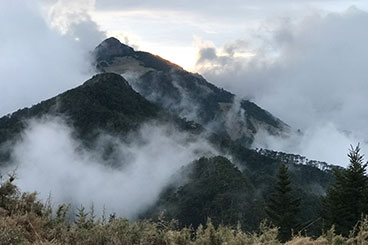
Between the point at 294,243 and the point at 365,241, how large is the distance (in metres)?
1.20

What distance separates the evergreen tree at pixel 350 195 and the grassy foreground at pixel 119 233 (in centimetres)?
3128

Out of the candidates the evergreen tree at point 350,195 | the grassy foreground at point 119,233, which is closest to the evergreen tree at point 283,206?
the evergreen tree at point 350,195

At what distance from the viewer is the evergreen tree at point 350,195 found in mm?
37188

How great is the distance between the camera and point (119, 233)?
7.96 m

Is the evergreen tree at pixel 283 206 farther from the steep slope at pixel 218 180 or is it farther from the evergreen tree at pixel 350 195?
the steep slope at pixel 218 180

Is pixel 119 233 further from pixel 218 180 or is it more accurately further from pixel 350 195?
pixel 218 180

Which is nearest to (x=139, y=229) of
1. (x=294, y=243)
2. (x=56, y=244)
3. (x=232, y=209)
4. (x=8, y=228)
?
(x=56, y=244)

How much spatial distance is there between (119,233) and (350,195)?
34.5m

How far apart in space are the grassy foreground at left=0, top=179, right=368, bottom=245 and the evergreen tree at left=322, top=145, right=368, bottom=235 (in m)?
31.3

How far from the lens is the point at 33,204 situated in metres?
9.32

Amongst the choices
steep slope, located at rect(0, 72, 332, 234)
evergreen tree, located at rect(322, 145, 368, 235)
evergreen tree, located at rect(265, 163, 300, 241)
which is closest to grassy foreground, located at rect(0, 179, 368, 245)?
evergreen tree, located at rect(322, 145, 368, 235)

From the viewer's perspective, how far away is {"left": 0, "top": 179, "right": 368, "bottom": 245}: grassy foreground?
7582mm

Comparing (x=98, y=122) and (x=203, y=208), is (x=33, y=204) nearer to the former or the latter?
(x=203, y=208)

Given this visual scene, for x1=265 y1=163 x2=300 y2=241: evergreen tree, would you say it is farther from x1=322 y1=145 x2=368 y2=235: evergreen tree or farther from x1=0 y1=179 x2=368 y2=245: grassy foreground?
x1=0 y1=179 x2=368 y2=245: grassy foreground
